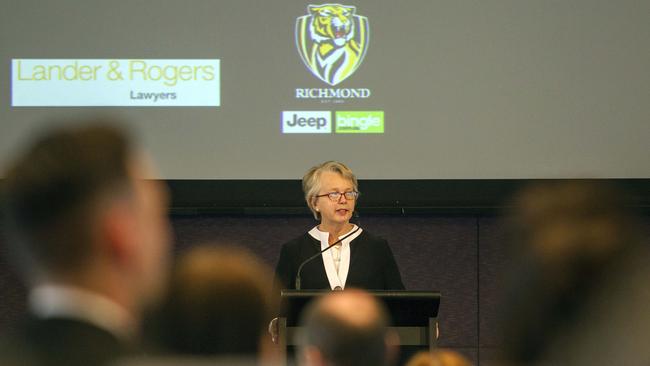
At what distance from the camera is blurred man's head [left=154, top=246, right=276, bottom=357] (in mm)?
1207

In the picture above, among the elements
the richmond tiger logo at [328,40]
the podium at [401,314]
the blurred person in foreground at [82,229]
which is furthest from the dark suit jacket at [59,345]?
the richmond tiger logo at [328,40]

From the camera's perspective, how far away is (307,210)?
5.29 m

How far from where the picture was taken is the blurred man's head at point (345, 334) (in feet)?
3.13

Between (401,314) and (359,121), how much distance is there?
83.9 inches

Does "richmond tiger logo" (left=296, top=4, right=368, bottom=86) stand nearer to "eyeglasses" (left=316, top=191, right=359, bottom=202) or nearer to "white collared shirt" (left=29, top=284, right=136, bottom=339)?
"eyeglasses" (left=316, top=191, right=359, bottom=202)

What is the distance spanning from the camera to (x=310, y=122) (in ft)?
16.4

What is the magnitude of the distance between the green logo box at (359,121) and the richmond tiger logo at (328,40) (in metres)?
0.24

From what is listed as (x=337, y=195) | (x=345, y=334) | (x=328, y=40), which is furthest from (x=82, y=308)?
(x=328, y=40)

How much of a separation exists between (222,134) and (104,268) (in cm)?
420

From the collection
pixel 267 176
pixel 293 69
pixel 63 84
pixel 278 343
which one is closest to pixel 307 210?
pixel 267 176

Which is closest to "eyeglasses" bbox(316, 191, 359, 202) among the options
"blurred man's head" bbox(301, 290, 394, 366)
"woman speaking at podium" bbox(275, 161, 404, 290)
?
"woman speaking at podium" bbox(275, 161, 404, 290)

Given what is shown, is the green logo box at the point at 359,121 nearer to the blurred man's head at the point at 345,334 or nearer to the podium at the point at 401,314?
the podium at the point at 401,314

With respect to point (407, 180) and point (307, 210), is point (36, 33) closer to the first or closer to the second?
point (307, 210)

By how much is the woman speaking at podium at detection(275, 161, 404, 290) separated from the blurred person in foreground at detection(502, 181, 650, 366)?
9.89 feet
